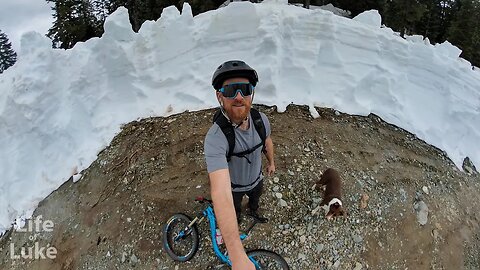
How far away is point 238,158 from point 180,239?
2264 mm

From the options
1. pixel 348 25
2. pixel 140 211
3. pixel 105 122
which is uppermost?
pixel 348 25

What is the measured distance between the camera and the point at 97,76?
24.0 feet

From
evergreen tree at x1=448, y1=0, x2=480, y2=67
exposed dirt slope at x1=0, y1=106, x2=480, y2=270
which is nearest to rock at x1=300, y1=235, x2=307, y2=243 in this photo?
exposed dirt slope at x1=0, y1=106, x2=480, y2=270

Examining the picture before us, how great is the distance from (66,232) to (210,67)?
4.01 meters

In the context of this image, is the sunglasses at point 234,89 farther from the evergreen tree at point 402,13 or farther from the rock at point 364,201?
the evergreen tree at point 402,13

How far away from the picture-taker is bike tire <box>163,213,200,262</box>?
5102mm

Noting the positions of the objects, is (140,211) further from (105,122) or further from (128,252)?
(105,122)

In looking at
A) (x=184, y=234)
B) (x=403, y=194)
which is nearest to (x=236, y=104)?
(x=184, y=234)

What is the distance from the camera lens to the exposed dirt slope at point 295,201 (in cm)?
534

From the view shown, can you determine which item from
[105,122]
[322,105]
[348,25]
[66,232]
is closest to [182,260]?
[66,232]

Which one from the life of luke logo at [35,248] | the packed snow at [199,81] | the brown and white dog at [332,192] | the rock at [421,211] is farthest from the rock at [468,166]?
the life of luke logo at [35,248]

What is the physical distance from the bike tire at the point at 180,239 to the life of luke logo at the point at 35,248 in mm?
1845

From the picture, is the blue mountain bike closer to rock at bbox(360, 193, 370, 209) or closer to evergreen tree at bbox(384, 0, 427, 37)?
rock at bbox(360, 193, 370, 209)

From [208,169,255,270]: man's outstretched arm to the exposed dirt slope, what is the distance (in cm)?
273
